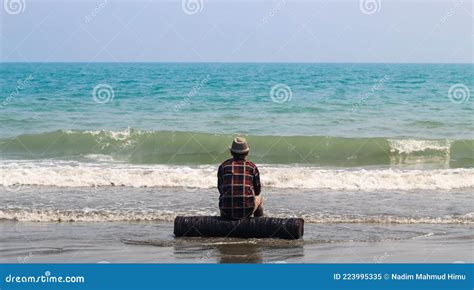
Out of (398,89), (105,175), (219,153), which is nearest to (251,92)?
(398,89)

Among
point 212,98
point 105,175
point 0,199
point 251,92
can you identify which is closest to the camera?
point 0,199

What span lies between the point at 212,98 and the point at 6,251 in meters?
23.2

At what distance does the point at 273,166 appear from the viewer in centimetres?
1880

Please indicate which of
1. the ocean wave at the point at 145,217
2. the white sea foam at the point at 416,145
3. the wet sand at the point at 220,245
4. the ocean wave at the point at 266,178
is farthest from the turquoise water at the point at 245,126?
the wet sand at the point at 220,245

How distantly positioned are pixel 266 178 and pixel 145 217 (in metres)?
4.43

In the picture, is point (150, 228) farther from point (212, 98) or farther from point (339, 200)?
point (212, 98)

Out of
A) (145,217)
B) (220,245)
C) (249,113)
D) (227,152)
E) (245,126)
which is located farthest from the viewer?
(249,113)

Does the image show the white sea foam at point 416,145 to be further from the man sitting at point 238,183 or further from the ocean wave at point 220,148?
the man sitting at point 238,183

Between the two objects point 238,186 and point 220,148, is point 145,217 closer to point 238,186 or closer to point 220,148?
point 238,186

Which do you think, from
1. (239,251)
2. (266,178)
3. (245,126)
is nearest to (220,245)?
(239,251)

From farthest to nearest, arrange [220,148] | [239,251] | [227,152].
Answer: [220,148] → [227,152] → [239,251]

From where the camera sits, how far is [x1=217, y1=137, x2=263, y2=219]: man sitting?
32.8 feet

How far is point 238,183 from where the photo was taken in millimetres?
9969

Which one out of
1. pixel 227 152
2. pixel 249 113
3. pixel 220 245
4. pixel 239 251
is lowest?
pixel 239 251
